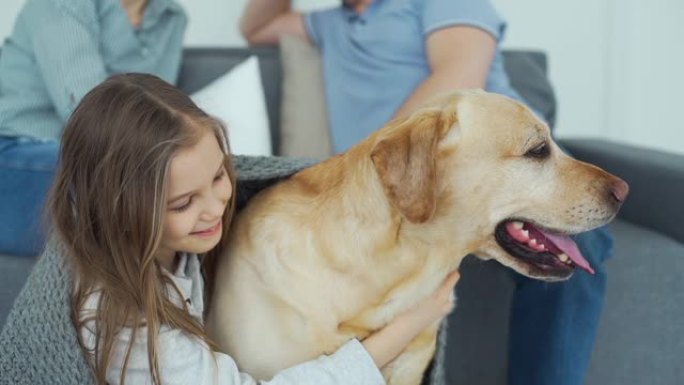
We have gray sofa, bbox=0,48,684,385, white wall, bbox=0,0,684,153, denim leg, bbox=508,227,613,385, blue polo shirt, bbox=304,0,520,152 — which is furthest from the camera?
white wall, bbox=0,0,684,153

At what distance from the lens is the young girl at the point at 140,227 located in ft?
3.31

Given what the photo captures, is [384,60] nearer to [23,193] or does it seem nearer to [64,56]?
[64,56]

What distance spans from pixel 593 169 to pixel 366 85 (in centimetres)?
80

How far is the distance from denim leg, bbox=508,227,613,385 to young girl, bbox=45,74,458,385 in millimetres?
477

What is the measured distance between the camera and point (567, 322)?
1.40 metres

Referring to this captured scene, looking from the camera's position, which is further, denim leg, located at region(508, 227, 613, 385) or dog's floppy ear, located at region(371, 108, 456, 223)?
denim leg, located at region(508, 227, 613, 385)

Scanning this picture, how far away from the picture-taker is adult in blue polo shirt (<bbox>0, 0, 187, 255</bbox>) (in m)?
1.41

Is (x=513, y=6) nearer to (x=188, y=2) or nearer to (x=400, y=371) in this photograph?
(x=188, y=2)

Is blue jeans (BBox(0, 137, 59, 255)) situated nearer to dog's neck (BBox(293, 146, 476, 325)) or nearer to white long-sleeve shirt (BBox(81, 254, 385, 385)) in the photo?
white long-sleeve shirt (BBox(81, 254, 385, 385))

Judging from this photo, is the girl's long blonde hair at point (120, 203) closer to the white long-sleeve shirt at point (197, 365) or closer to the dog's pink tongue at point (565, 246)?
the white long-sleeve shirt at point (197, 365)

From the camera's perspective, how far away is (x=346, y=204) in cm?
109

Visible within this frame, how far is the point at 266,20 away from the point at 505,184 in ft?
4.10

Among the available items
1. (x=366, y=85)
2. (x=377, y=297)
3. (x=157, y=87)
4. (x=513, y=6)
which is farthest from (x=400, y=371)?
(x=513, y=6)

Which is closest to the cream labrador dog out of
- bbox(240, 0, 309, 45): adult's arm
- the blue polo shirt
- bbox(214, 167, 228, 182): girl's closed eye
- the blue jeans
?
bbox(214, 167, 228, 182): girl's closed eye
